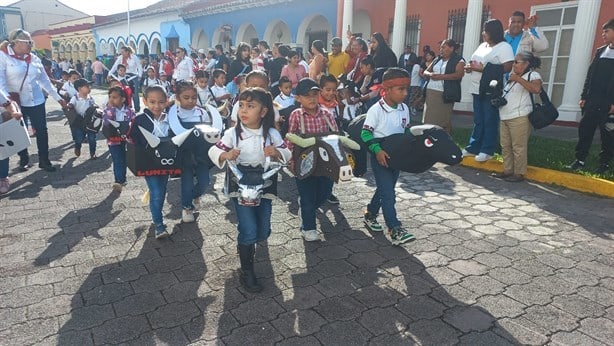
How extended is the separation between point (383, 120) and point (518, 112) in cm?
278

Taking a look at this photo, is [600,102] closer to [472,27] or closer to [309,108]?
[309,108]

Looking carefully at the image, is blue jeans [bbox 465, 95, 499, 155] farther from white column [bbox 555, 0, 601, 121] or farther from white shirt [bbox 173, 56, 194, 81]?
white shirt [bbox 173, 56, 194, 81]

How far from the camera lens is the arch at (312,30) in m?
17.8

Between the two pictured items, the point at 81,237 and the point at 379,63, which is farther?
the point at 379,63

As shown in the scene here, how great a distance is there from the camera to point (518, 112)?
5.74 meters

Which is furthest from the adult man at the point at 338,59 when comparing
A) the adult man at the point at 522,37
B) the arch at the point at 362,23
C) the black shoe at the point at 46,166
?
the arch at the point at 362,23

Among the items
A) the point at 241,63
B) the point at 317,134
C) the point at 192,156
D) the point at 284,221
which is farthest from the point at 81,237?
the point at 241,63

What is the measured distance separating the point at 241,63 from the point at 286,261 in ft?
21.7

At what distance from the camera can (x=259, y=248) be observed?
393 centimetres

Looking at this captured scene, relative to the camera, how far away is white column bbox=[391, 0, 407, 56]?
12.7 meters

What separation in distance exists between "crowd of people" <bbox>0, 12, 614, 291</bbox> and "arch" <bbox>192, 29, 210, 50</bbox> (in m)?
16.1

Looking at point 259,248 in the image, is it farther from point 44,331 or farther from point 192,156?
point 44,331

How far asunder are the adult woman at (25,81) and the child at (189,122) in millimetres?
2962

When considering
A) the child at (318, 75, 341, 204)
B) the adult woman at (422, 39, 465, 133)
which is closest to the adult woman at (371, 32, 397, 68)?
the adult woman at (422, 39, 465, 133)
